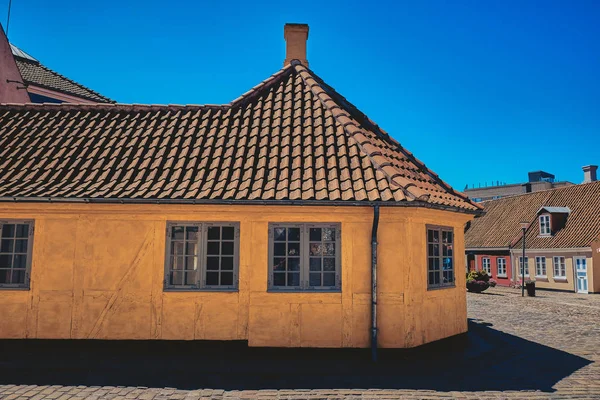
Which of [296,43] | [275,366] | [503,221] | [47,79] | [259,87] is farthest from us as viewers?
[503,221]

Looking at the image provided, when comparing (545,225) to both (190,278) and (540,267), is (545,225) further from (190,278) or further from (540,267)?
(190,278)

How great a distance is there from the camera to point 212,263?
345 inches

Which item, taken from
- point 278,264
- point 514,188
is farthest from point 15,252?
point 514,188

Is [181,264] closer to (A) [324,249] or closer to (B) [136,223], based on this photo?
(B) [136,223]

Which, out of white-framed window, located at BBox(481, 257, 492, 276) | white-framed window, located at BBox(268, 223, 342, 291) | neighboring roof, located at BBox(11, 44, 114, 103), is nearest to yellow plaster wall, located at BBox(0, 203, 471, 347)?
white-framed window, located at BBox(268, 223, 342, 291)

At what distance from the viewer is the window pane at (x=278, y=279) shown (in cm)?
856

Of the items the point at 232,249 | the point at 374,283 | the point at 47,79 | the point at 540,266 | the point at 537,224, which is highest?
the point at 47,79

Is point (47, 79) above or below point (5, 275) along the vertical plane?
above

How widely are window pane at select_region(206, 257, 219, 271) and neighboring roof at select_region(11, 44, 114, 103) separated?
14970 mm

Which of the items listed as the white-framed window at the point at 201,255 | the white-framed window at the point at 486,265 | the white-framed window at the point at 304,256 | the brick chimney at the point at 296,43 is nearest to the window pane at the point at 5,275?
the white-framed window at the point at 201,255

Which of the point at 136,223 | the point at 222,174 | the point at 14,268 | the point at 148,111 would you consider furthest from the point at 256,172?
the point at 14,268

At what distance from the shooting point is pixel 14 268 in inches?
346

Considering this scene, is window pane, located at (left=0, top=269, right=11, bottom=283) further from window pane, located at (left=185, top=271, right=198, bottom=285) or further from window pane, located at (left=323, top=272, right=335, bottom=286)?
window pane, located at (left=323, top=272, right=335, bottom=286)

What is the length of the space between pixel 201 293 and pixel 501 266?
30.0 metres
